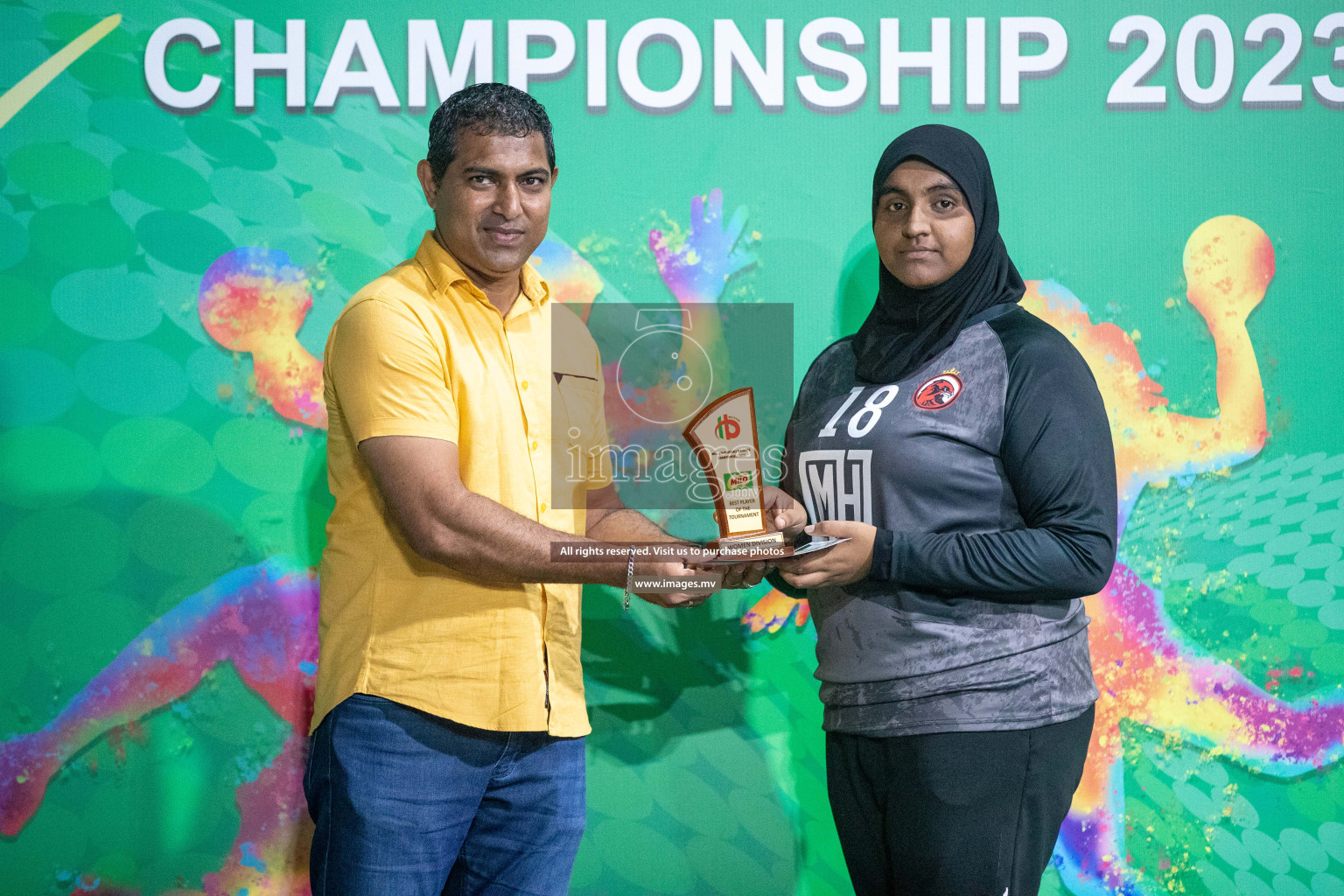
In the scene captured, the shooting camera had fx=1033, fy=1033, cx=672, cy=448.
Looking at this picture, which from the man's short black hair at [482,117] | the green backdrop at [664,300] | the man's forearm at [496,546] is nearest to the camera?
the man's forearm at [496,546]

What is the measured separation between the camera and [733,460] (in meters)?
1.71

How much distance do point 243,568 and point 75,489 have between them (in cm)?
43

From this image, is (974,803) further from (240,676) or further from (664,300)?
(240,676)

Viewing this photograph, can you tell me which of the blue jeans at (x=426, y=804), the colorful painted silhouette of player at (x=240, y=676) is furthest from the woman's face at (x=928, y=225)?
the colorful painted silhouette of player at (x=240, y=676)

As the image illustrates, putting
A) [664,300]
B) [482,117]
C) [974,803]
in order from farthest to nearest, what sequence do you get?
[664,300] → [482,117] → [974,803]

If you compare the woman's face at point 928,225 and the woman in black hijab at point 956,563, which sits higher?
the woman's face at point 928,225

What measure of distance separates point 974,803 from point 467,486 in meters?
0.90

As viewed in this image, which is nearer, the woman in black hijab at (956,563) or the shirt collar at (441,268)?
the woman in black hijab at (956,563)

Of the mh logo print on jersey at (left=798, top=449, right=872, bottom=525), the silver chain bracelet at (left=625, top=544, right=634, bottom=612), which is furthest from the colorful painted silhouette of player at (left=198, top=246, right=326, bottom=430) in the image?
the mh logo print on jersey at (left=798, top=449, right=872, bottom=525)

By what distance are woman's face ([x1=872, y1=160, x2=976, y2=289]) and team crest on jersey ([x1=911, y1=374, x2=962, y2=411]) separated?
0.59 ft

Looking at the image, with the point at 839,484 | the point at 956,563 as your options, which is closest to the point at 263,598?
the point at 839,484

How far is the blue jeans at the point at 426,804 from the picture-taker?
1.52m

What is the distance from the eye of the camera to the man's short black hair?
5.38 ft

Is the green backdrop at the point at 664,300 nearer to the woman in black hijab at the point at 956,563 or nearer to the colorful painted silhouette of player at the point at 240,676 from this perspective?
the colorful painted silhouette of player at the point at 240,676
